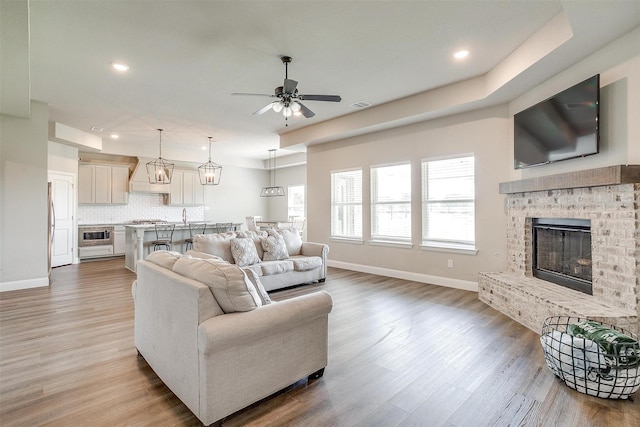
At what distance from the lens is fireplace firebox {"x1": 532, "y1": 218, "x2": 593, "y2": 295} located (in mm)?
3365

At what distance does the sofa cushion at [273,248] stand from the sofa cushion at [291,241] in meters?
0.34

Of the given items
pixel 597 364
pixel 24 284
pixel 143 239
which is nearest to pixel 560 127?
pixel 597 364

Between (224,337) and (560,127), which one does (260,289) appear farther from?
(560,127)

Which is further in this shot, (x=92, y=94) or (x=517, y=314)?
(x=92, y=94)

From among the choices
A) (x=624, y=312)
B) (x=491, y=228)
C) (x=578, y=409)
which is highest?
(x=491, y=228)

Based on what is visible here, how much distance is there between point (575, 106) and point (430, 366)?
3145 mm

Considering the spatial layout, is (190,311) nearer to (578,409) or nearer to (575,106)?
(578,409)

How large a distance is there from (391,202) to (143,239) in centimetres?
508

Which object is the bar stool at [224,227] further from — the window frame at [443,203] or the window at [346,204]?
the window frame at [443,203]

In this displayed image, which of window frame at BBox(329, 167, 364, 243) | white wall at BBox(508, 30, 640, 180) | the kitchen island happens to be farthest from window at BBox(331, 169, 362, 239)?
white wall at BBox(508, 30, 640, 180)

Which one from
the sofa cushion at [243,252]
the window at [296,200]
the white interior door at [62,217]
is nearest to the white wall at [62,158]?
the white interior door at [62,217]

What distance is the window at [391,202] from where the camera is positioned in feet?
19.3

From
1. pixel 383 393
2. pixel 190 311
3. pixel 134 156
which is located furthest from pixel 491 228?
pixel 134 156

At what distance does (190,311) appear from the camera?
188 cm
